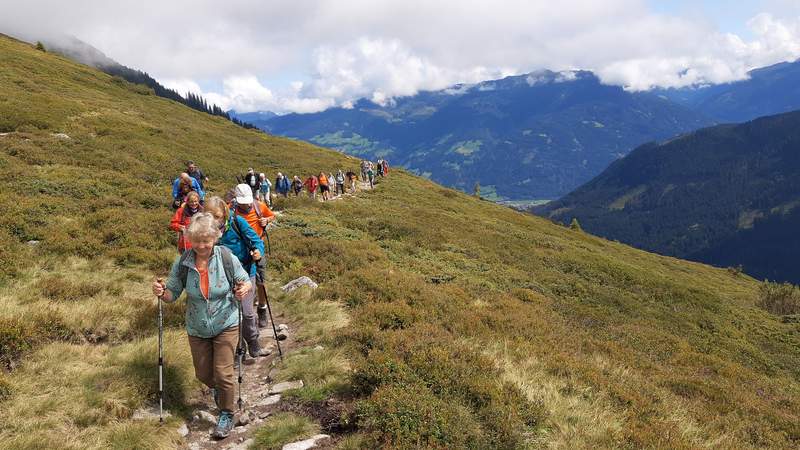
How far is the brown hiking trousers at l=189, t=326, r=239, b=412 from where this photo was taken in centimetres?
575

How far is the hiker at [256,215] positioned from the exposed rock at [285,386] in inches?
91.0

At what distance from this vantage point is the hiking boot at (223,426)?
5.73 meters

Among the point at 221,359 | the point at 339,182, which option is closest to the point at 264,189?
the point at 339,182

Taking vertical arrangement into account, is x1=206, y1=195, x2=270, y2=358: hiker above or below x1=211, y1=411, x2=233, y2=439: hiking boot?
above

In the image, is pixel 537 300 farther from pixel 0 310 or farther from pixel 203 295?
pixel 0 310

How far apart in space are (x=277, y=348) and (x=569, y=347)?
23.8ft

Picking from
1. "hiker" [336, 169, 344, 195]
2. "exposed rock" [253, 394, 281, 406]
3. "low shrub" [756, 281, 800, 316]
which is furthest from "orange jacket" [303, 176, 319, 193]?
"low shrub" [756, 281, 800, 316]

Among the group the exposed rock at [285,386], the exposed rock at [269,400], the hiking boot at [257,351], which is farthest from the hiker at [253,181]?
the exposed rock at [269,400]

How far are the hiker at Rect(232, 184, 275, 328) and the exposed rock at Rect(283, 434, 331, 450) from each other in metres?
3.62

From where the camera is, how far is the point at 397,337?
8219 mm

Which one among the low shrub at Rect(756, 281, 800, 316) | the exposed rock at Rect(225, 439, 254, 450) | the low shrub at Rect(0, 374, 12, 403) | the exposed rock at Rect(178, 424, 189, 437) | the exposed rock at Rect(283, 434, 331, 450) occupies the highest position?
the low shrub at Rect(0, 374, 12, 403)

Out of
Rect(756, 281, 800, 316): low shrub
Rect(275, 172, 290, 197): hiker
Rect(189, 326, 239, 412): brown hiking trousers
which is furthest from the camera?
Rect(756, 281, 800, 316): low shrub

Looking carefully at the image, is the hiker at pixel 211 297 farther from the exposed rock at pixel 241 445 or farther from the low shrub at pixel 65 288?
the low shrub at pixel 65 288

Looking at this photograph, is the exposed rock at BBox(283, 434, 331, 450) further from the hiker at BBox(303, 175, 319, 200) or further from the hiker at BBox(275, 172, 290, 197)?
the hiker at BBox(303, 175, 319, 200)
